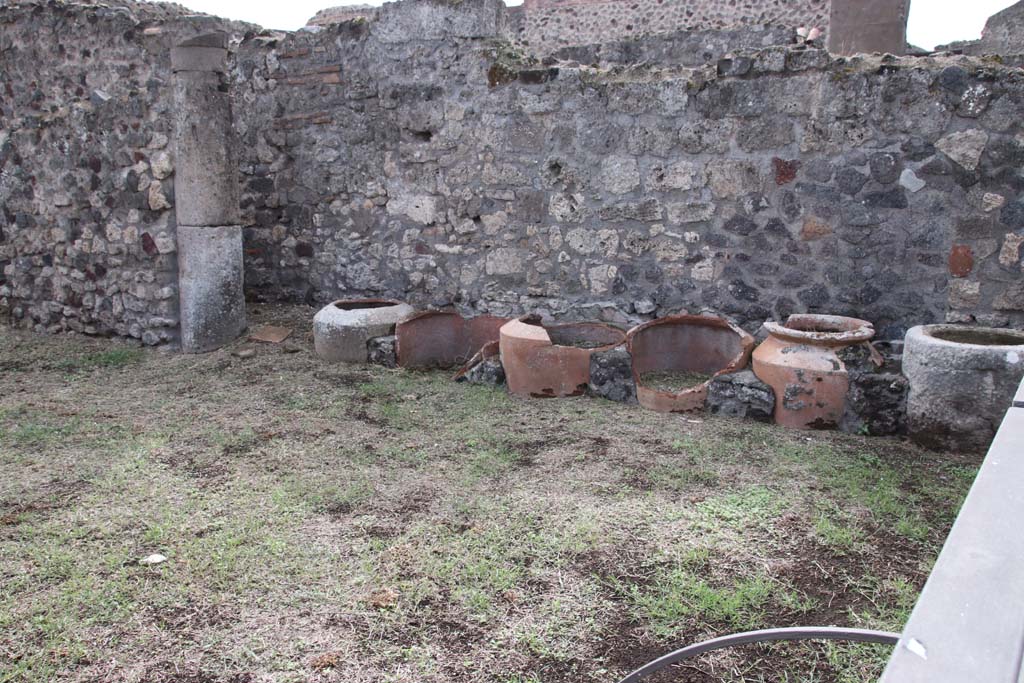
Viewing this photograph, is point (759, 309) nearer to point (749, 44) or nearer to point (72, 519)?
point (72, 519)

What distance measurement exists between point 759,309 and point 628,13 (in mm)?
12784

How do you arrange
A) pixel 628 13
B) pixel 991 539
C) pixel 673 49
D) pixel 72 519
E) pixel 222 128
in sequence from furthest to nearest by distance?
1. pixel 628 13
2. pixel 673 49
3. pixel 222 128
4. pixel 72 519
5. pixel 991 539

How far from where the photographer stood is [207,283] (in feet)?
19.4

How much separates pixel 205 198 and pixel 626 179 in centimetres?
303

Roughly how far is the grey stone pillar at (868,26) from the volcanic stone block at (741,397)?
351cm

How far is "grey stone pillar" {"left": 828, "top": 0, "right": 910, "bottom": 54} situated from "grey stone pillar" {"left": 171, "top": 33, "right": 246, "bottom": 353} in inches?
190

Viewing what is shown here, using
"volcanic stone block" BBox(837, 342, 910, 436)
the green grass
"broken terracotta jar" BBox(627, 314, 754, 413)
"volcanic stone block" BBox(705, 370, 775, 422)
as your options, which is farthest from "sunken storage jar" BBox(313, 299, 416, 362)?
"volcanic stone block" BBox(837, 342, 910, 436)

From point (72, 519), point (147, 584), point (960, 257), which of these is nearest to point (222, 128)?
point (72, 519)

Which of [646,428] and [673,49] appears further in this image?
[673,49]

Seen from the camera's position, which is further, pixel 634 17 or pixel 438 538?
pixel 634 17

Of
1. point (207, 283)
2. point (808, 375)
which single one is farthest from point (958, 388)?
point (207, 283)

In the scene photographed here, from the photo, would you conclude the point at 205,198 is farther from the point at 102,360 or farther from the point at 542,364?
the point at 542,364

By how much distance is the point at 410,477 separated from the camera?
3.72 m

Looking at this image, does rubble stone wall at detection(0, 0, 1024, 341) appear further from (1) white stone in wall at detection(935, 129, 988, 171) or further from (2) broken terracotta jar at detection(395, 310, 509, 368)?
(2) broken terracotta jar at detection(395, 310, 509, 368)
